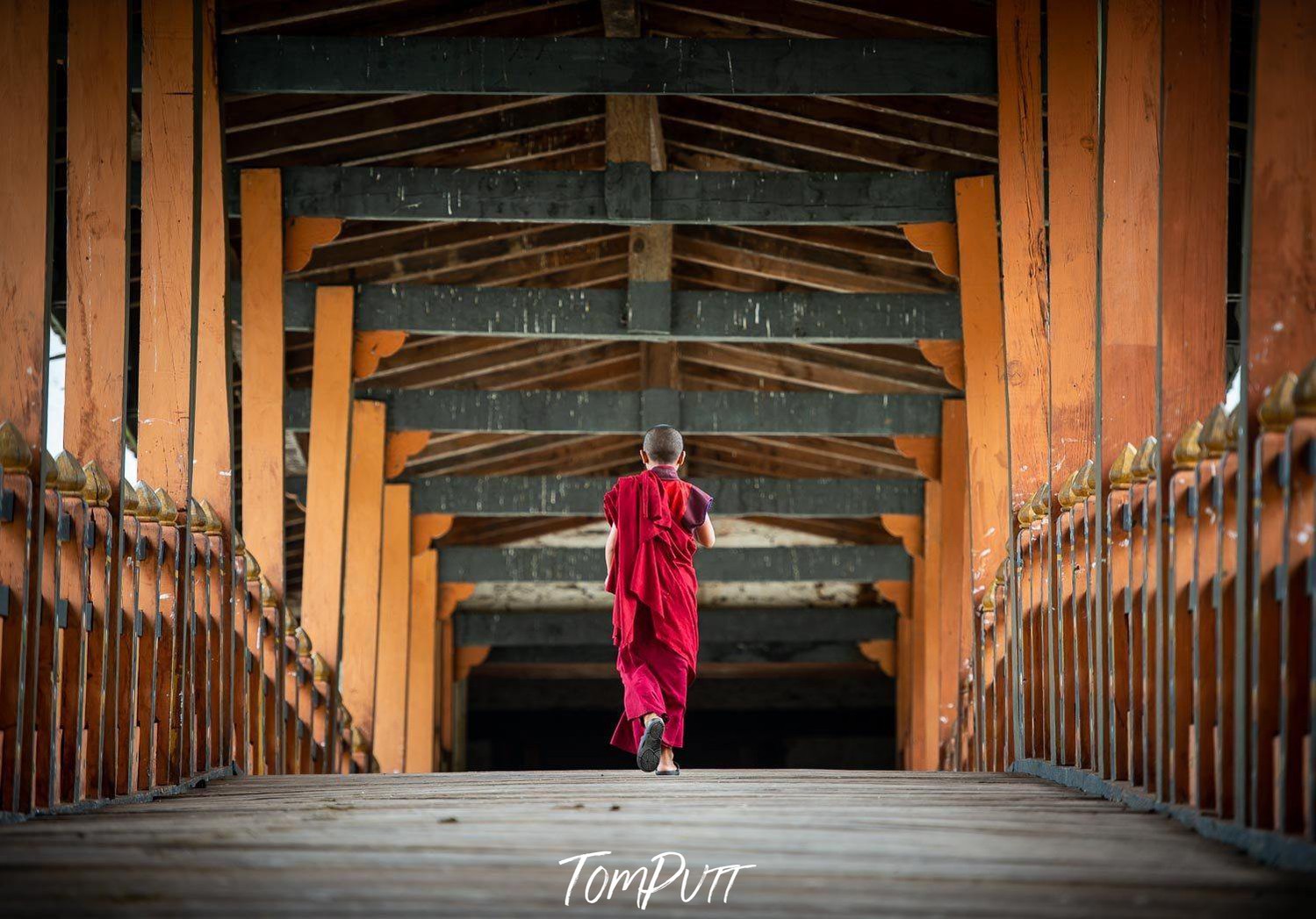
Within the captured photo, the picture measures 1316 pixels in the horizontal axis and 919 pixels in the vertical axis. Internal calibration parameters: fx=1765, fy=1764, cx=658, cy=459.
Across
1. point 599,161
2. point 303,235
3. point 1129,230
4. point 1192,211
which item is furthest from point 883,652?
point 1192,211

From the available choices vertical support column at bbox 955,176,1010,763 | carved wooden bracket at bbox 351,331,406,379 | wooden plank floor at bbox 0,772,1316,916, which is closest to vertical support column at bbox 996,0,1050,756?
vertical support column at bbox 955,176,1010,763

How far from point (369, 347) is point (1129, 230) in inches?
279

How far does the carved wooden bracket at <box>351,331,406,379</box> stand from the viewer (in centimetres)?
1152

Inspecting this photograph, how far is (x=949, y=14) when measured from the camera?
893 centimetres

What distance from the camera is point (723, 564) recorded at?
16.5 m

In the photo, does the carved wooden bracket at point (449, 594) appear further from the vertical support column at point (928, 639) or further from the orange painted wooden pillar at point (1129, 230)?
the orange painted wooden pillar at point (1129, 230)

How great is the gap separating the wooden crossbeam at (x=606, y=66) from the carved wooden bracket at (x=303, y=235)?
62.6 inches

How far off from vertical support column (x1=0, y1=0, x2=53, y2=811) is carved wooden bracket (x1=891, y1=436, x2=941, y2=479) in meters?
9.47

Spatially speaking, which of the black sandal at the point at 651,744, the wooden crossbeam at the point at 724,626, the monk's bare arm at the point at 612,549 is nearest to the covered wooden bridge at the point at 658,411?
the black sandal at the point at 651,744

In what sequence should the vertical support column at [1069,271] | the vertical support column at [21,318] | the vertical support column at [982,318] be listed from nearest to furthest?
the vertical support column at [21,318], the vertical support column at [1069,271], the vertical support column at [982,318]

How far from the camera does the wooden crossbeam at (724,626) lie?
19.0 m

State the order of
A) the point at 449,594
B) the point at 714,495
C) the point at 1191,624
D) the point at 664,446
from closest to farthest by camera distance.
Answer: the point at 1191,624
the point at 664,446
the point at 714,495
the point at 449,594

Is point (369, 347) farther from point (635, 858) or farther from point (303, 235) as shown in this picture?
point (635, 858)

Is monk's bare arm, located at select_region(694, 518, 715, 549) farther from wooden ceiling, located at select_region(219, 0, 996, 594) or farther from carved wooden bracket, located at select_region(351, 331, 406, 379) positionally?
carved wooden bracket, located at select_region(351, 331, 406, 379)
